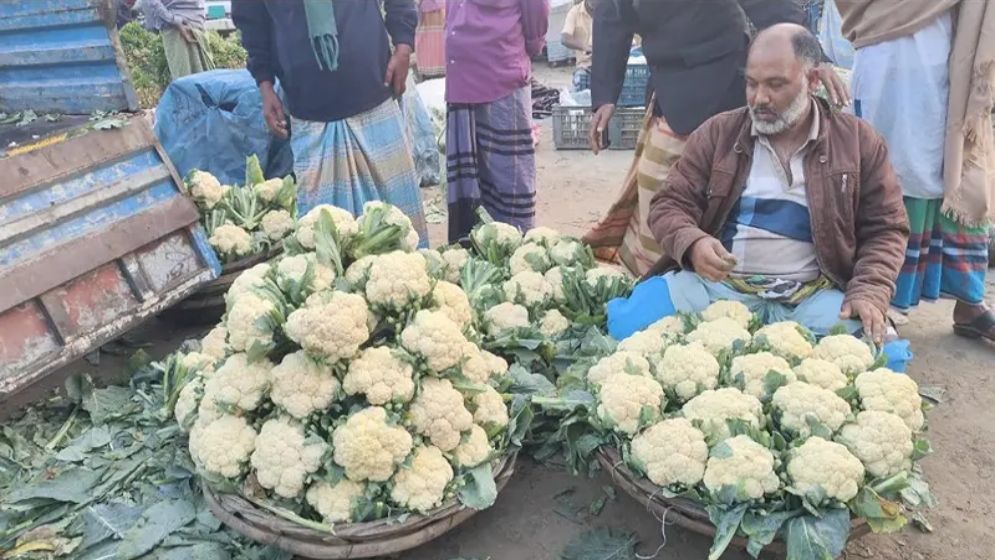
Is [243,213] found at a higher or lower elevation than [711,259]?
lower

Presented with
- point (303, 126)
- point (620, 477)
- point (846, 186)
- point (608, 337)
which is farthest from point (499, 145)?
point (620, 477)

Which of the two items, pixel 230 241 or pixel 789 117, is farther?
pixel 230 241

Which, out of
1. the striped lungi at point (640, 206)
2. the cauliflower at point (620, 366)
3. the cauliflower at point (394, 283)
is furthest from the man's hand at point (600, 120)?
the cauliflower at point (394, 283)

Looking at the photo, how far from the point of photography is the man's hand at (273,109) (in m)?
3.81

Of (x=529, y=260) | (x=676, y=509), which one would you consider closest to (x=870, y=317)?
(x=676, y=509)

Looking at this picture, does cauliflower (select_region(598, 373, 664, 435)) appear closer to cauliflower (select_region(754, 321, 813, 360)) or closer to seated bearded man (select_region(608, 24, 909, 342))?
cauliflower (select_region(754, 321, 813, 360))

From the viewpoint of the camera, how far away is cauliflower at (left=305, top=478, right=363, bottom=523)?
2.04 metres

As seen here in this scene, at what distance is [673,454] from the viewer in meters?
2.05

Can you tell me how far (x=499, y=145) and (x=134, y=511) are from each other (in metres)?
2.63

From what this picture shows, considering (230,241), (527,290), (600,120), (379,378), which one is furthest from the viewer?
(230,241)

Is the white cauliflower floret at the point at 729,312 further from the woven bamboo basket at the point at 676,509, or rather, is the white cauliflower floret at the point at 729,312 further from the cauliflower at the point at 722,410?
the woven bamboo basket at the point at 676,509

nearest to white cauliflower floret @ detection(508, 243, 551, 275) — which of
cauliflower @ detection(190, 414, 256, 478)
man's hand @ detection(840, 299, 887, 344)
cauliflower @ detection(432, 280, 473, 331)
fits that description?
cauliflower @ detection(432, 280, 473, 331)

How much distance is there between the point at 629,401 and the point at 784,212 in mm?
984

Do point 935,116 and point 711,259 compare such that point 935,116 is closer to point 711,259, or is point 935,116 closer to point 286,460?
point 711,259
